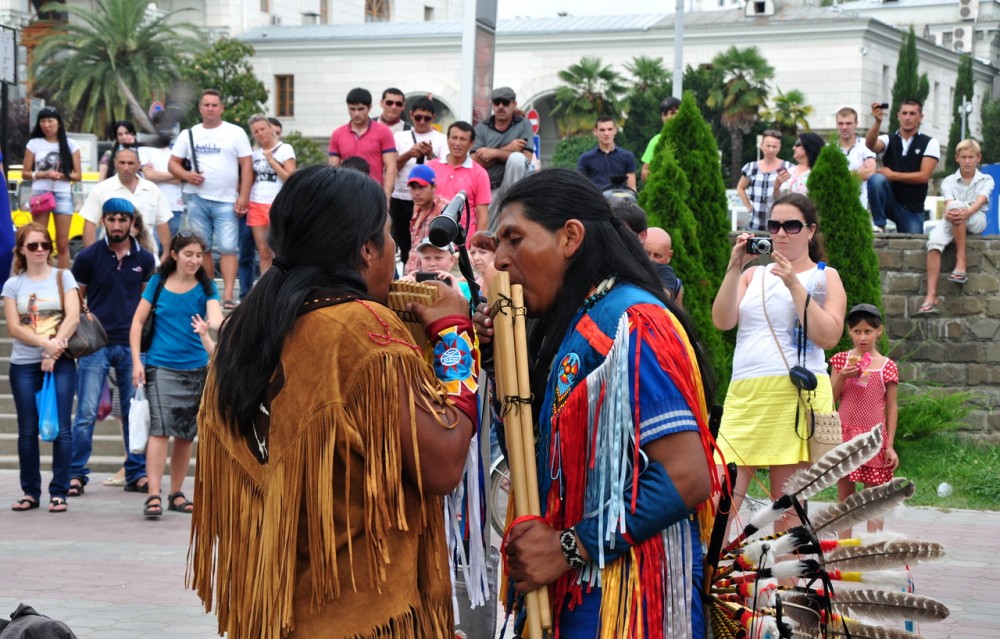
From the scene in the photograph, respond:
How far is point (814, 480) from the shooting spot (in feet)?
11.2

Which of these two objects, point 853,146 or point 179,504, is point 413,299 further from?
point 853,146

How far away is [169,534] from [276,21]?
245 ft

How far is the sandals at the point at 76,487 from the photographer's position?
403 inches

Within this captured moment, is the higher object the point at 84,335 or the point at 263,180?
the point at 263,180

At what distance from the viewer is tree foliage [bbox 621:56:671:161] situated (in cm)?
6084

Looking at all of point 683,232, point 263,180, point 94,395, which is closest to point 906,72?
point 263,180

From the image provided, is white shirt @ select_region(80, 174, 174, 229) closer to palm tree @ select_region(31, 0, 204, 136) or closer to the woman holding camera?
the woman holding camera

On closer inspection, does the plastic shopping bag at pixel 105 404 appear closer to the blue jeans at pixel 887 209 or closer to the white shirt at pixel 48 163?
the white shirt at pixel 48 163

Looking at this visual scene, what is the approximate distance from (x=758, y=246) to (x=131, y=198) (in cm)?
865

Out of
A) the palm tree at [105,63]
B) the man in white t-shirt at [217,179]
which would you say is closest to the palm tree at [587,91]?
the palm tree at [105,63]

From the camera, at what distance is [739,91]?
6203cm

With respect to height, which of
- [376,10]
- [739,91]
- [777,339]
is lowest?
[777,339]

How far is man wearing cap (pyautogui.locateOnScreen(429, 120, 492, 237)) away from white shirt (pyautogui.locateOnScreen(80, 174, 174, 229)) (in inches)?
129

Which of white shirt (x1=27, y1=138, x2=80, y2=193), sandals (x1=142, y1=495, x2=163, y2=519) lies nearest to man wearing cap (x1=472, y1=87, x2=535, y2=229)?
sandals (x1=142, y1=495, x2=163, y2=519)
